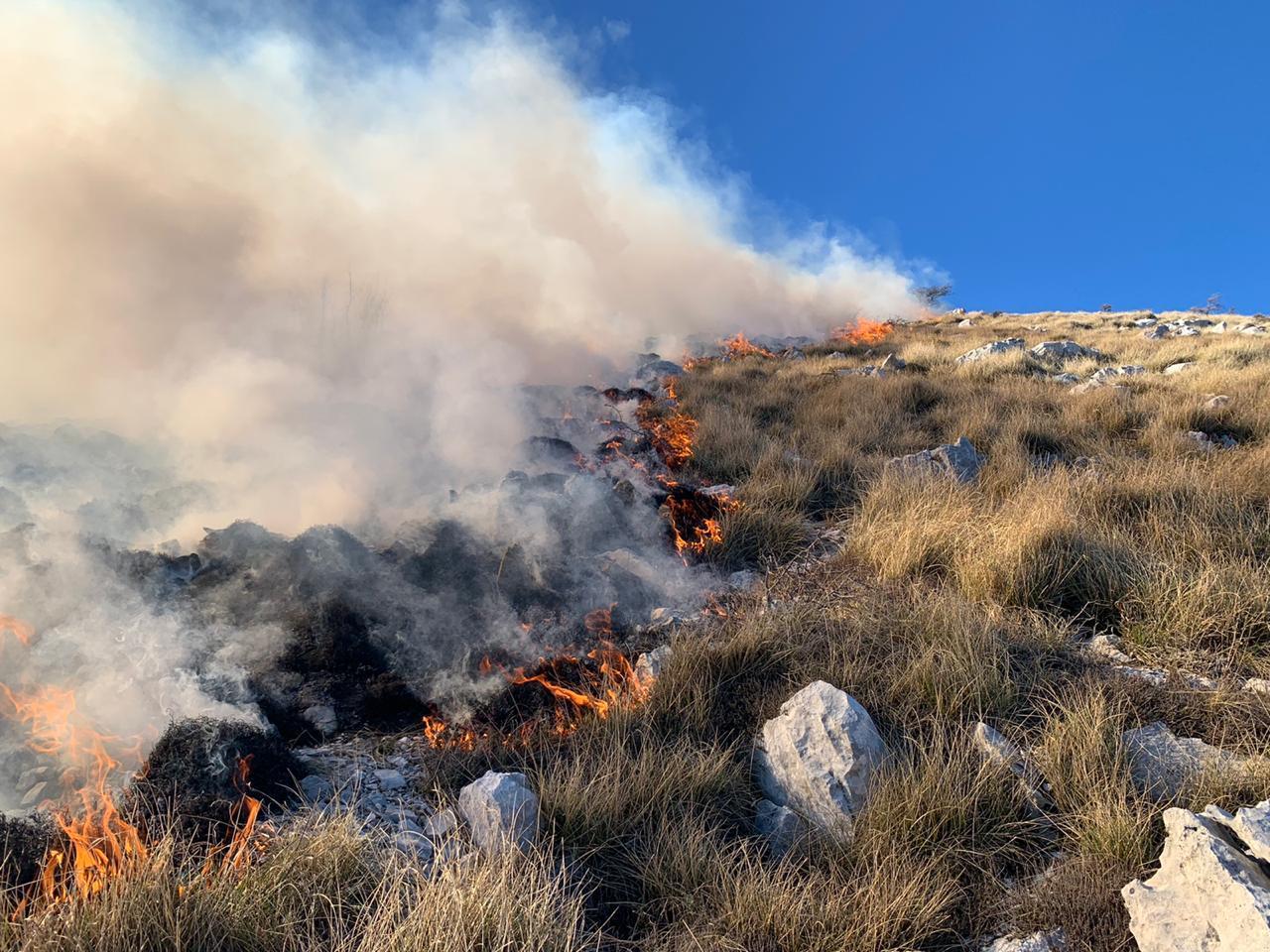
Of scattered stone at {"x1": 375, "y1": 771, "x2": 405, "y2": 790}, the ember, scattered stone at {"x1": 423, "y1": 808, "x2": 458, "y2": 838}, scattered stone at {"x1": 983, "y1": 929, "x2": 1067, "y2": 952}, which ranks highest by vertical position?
the ember

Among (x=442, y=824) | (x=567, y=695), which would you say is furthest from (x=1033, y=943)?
(x=567, y=695)

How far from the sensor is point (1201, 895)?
1814 millimetres

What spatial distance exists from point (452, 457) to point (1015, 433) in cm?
614

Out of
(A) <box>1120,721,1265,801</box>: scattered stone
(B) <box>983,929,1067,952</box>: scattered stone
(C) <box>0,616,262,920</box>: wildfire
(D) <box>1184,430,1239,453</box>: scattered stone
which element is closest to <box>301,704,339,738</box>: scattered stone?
(C) <box>0,616,262,920</box>: wildfire

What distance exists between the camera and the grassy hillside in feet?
6.40

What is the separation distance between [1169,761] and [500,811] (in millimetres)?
2477

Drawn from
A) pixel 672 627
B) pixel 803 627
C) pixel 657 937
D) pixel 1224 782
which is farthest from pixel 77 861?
pixel 1224 782

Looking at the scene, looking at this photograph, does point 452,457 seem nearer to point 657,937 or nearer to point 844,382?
point 657,937

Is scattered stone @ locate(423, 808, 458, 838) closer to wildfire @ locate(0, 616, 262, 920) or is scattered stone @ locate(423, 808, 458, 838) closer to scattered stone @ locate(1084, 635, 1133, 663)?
wildfire @ locate(0, 616, 262, 920)

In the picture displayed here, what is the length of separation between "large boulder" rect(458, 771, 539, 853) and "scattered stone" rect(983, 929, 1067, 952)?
148cm

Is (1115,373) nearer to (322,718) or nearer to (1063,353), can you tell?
(1063,353)

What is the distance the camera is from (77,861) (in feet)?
6.91

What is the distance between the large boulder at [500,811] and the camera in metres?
2.34

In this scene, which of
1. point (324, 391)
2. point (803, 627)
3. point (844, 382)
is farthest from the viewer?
point (844, 382)
